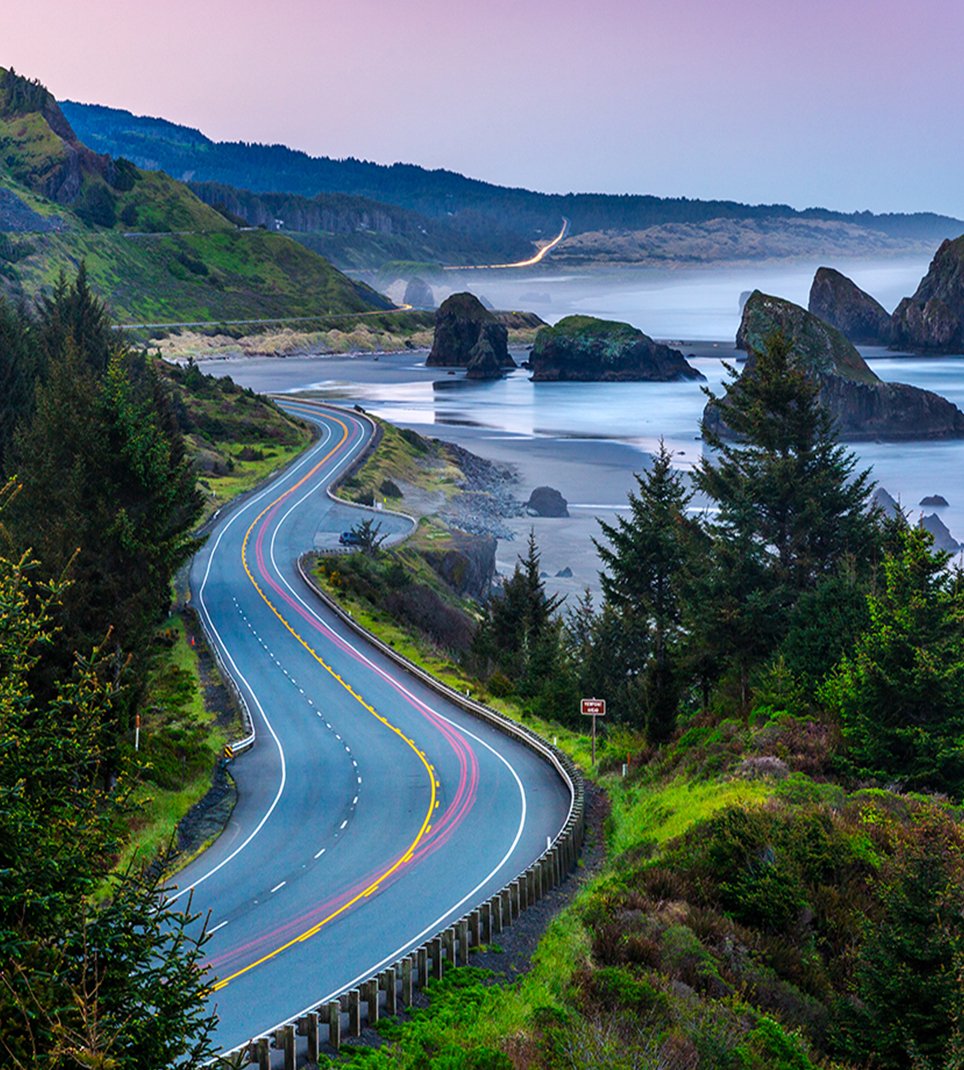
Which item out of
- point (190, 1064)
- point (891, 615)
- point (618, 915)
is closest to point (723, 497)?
point (891, 615)

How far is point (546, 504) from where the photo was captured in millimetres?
92938

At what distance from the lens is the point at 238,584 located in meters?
60.5

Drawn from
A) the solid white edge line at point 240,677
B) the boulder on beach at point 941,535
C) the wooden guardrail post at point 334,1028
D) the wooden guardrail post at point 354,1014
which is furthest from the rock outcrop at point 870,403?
the wooden guardrail post at point 334,1028

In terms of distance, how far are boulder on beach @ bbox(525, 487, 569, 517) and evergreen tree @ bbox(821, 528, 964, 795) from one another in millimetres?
65658

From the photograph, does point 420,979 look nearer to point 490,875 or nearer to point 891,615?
point 490,875

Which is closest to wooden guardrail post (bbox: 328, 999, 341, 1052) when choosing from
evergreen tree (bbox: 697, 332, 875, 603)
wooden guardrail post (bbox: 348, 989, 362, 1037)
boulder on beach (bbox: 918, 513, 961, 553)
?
wooden guardrail post (bbox: 348, 989, 362, 1037)

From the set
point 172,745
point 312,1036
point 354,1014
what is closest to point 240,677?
point 172,745

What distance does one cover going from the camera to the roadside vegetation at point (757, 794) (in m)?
14.9

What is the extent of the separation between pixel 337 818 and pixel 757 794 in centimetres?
1156

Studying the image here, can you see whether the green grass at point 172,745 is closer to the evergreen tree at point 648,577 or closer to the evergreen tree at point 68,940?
the evergreen tree at point 68,940

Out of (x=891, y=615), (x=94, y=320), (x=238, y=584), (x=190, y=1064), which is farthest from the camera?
(x=94, y=320)

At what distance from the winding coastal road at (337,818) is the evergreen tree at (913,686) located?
26.4 feet

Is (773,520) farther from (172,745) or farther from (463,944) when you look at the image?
(463,944)

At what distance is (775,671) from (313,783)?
12932 millimetres
